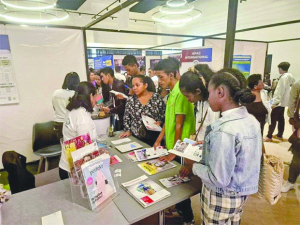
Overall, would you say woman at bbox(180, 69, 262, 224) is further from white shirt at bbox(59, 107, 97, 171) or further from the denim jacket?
white shirt at bbox(59, 107, 97, 171)

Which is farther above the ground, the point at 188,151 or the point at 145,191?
the point at 188,151

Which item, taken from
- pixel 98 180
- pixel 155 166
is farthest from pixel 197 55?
pixel 98 180

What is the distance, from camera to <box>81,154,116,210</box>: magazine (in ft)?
3.35

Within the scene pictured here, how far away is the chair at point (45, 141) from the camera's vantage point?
104 inches

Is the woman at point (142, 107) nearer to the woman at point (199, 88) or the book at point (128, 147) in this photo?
the book at point (128, 147)

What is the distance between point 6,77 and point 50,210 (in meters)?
2.34

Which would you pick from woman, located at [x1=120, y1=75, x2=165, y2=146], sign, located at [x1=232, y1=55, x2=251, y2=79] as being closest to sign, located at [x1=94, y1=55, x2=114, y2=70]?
sign, located at [x1=232, y1=55, x2=251, y2=79]

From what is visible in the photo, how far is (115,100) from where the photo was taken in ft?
9.49

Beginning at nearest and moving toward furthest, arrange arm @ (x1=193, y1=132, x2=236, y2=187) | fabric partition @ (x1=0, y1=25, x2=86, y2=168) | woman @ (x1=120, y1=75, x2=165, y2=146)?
1. arm @ (x1=193, y1=132, x2=236, y2=187)
2. woman @ (x1=120, y1=75, x2=165, y2=146)
3. fabric partition @ (x1=0, y1=25, x2=86, y2=168)

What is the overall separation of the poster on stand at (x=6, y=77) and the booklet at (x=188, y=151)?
260 cm

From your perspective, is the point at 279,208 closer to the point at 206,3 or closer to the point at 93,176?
the point at 93,176

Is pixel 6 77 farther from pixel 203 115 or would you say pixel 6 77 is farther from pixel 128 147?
pixel 203 115

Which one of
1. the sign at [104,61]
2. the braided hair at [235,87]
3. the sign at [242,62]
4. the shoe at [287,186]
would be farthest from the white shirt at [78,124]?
the sign at [104,61]

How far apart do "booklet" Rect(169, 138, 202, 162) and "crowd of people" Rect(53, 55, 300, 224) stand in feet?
0.32
